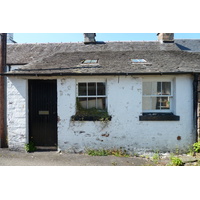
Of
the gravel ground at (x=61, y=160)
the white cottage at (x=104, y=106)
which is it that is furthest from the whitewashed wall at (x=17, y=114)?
the gravel ground at (x=61, y=160)

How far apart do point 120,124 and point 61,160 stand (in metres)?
2.45

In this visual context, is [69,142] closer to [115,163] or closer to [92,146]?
[92,146]

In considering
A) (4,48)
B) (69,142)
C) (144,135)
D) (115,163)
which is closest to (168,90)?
(144,135)

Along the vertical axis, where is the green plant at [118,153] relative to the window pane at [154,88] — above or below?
below

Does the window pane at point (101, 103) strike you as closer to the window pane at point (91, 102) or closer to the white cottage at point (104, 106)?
the white cottage at point (104, 106)

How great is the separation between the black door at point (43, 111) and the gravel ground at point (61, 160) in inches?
28.3

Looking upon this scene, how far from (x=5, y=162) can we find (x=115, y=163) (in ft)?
11.6

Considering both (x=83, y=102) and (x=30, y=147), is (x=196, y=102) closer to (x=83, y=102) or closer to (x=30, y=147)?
(x=83, y=102)

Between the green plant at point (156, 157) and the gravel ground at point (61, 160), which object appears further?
the green plant at point (156, 157)

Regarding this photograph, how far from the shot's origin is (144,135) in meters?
5.77

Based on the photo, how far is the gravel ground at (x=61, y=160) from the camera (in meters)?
4.85

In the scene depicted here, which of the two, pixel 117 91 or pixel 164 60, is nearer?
pixel 117 91

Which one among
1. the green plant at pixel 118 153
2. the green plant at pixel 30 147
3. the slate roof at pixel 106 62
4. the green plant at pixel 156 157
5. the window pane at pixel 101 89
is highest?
the slate roof at pixel 106 62

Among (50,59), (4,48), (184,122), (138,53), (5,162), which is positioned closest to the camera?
(5,162)
